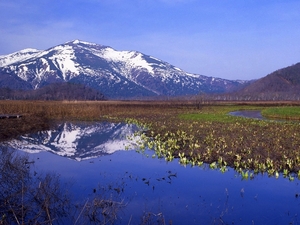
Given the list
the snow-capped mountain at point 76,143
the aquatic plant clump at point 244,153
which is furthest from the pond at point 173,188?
the aquatic plant clump at point 244,153

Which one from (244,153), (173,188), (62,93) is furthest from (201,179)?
(62,93)

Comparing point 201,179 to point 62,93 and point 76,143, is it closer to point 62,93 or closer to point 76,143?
point 76,143

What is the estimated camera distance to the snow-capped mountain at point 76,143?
19.7 m

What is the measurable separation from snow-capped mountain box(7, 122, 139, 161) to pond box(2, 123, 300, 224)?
46 centimetres

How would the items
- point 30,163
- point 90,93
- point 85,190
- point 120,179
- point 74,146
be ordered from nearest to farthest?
point 85,190 → point 120,179 → point 30,163 → point 74,146 → point 90,93

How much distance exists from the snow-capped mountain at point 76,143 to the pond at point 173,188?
0.46 m

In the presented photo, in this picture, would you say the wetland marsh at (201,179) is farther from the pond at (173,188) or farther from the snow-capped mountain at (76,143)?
the snow-capped mountain at (76,143)

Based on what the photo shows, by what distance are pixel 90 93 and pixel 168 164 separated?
7100 inches

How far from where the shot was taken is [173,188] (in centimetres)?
1194

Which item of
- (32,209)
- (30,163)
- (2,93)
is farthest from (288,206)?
(2,93)

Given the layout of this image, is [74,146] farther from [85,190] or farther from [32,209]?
[32,209]

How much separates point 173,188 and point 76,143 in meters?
12.7

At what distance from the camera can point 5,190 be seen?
10.1 meters

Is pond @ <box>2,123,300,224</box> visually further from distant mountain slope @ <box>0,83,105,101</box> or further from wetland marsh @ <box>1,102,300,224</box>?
distant mountain slope @ <box>0,83,105,101</box>
